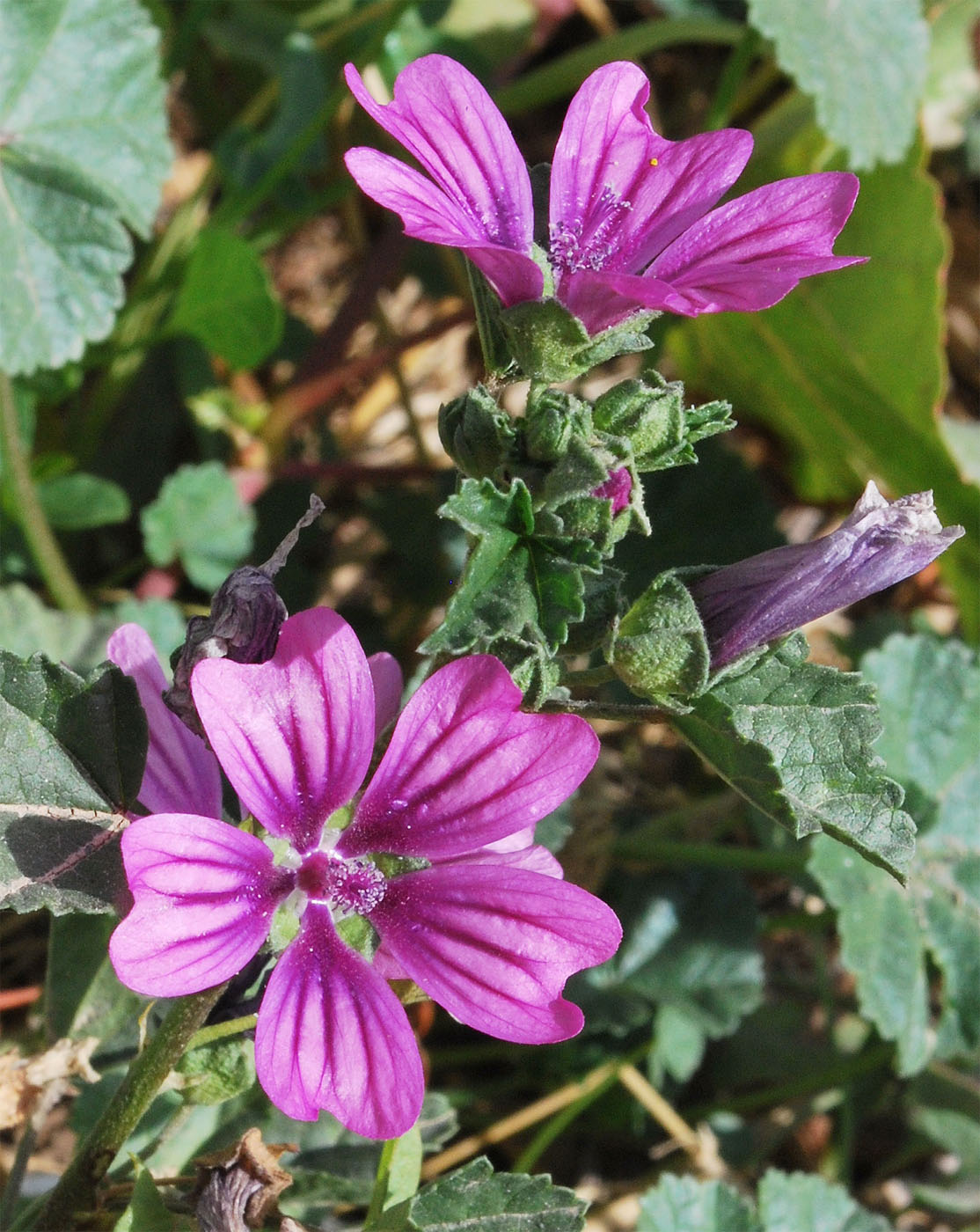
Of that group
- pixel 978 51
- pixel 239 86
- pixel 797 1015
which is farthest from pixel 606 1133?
pixel 978 51

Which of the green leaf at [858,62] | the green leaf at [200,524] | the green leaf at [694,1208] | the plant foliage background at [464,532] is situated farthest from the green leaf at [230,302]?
the green leaf at [694,1208]

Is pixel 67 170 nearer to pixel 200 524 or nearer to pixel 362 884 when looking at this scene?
pixel 200 524

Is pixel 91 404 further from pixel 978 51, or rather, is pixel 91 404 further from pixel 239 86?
pixel 978 51

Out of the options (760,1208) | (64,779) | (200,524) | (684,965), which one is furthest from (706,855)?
(64,779)

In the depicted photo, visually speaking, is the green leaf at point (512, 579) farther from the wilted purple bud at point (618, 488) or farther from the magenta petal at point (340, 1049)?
the magenta petal at point (340, 1049)

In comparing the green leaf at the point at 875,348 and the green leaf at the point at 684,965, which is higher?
the green leaf at the point at 875,348
